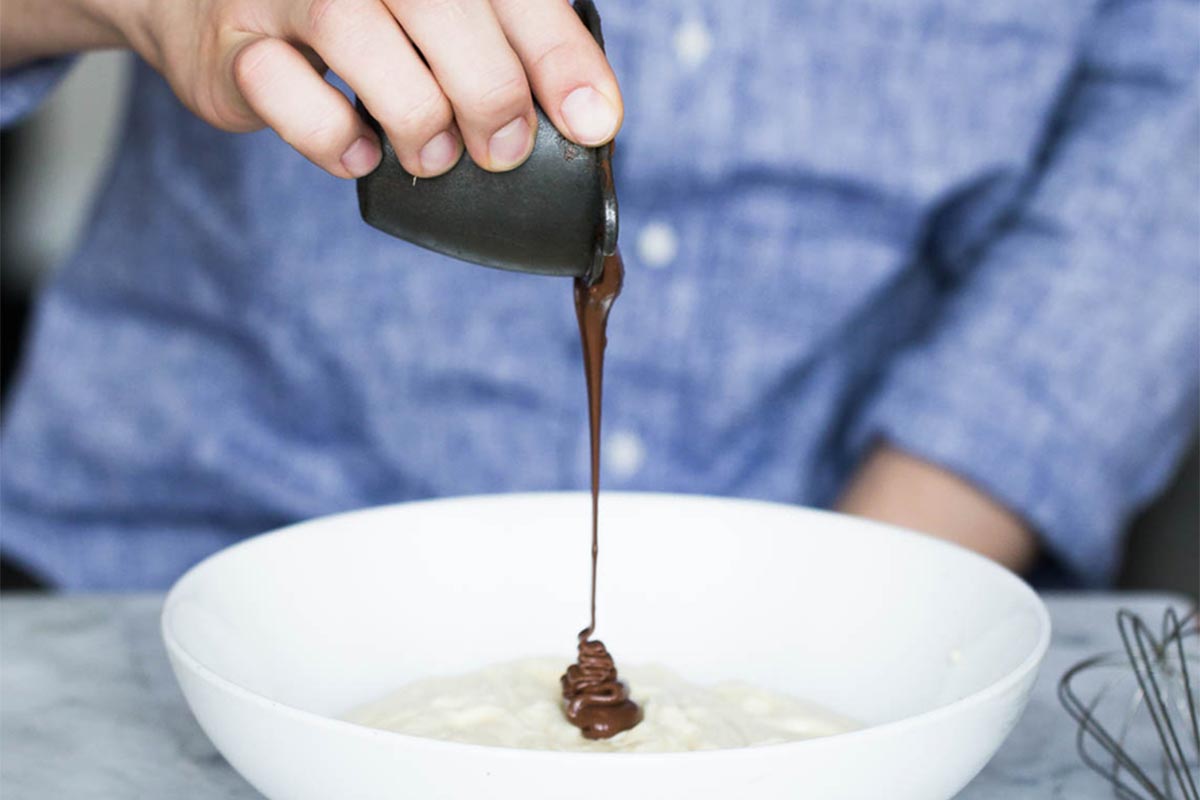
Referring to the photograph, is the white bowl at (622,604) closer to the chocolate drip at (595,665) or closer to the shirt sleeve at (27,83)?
the chocolate drip at (595,665)

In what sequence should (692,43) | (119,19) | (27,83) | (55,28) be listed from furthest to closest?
(692,43) < (27,83) < (55,28) < (119,19)

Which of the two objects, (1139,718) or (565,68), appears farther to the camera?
(1139,718)

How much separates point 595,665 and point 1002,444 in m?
0.77

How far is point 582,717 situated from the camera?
795mm

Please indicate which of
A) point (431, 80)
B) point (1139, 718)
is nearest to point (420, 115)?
point (431, 80)

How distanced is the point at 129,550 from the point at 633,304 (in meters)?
0.64

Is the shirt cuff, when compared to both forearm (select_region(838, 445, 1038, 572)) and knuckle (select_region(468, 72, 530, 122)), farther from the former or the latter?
knuckle (select_region(468, 72, 530, 122))

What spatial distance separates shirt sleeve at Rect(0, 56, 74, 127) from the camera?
121 centimetres

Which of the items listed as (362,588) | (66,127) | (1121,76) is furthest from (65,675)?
(66,127)

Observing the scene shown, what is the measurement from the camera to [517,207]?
75 centimetres

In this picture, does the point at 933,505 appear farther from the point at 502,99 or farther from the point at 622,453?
the point at 502,99

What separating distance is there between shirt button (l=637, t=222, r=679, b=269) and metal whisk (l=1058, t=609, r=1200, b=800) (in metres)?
0.63

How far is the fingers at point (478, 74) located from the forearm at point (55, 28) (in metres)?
0.34

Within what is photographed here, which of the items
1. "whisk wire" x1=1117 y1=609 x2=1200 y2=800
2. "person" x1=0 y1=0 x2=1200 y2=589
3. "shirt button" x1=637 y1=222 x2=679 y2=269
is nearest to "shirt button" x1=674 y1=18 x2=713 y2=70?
"person" x1=0 y1=0 x2=1200 y2=589
